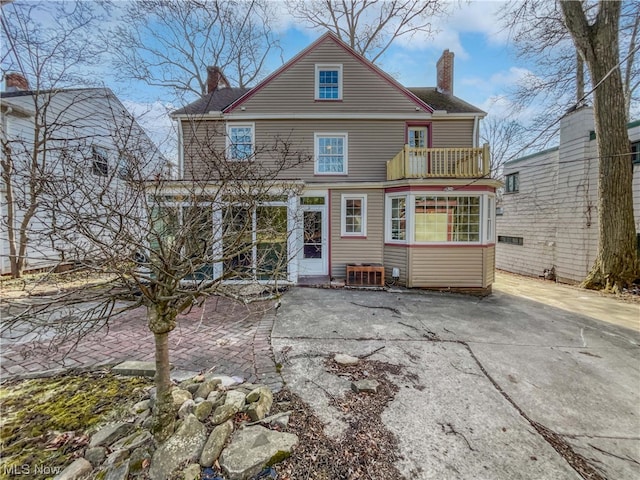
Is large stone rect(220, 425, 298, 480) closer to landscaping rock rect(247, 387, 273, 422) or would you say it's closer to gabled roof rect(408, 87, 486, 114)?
landscaping rock rect(247, 387, 273, 422)

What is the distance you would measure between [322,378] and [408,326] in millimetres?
2366

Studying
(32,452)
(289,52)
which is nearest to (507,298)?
(32,452)

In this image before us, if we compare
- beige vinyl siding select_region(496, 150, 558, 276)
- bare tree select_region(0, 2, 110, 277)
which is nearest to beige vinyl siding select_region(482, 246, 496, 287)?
beige vinyl siding select_region(496, 150, 558, 276)

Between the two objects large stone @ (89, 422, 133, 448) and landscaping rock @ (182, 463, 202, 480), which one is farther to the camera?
large stone @ (89, 422, 133, 448)

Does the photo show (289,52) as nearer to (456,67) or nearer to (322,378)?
(456,67)

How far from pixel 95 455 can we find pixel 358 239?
758cm

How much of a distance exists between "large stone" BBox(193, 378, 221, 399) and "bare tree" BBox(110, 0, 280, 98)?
13563 mm

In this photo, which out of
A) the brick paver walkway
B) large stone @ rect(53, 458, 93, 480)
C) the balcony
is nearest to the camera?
large stone @ rect(53, 458, 93, 480)

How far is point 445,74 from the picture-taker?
36.6 feet

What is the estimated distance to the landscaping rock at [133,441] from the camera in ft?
6.77

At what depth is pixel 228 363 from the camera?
3.39 meters

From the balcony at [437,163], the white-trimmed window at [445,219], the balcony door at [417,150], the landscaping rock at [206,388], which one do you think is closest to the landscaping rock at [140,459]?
the landscaping rock at [206,388]

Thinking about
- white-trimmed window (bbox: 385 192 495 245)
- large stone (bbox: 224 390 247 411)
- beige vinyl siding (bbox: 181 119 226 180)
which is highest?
beige vinyl siding (bbox: 181 119 226 180)

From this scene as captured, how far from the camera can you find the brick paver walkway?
10.5 ft
